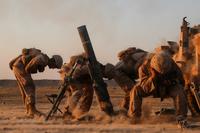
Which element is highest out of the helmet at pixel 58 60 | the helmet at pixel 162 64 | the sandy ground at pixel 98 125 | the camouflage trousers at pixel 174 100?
the helmet at pixel 162 64

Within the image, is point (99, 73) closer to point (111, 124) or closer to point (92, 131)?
point (111, 124)

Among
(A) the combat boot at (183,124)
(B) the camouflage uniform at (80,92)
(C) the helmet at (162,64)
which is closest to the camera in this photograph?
(A) the combat boot at (183,124)

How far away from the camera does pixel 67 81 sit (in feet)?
Result: 54.9

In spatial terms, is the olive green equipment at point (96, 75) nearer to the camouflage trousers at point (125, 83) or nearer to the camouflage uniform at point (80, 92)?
the camouflage uniform at point (80, 92)

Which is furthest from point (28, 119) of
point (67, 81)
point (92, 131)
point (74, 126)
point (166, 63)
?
point (166, 63)

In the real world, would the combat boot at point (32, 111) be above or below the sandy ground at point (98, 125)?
below

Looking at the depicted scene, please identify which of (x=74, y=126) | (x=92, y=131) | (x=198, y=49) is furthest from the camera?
(x=198, y=49)

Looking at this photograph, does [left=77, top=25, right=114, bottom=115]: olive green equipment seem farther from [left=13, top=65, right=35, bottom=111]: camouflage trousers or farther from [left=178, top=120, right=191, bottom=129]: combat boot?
[left=13, top=65, right=35, bottom=111]: camouflage trousers

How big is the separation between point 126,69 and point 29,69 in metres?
3.39

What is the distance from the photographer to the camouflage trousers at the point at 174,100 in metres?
14.6

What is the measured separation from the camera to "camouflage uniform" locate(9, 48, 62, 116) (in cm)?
1866

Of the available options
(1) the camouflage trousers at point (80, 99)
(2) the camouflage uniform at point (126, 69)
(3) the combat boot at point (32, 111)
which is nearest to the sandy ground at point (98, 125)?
(1) the camouflage trousers at point (80, 99)

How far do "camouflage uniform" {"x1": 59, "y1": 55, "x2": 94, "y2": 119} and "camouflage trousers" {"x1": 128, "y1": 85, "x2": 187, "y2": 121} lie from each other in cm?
180

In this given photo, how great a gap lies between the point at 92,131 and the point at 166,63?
2432mm
